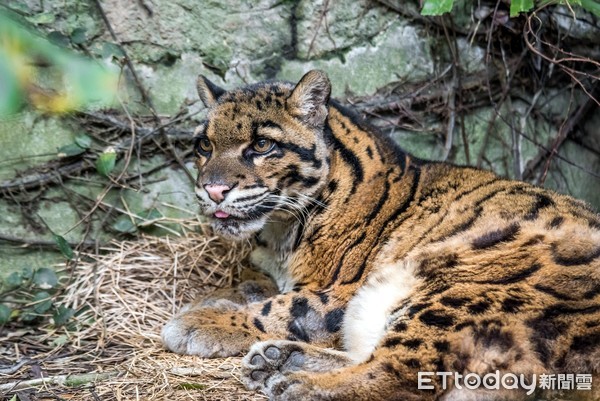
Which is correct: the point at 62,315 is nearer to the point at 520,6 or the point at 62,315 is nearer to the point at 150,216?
the point at 150,216

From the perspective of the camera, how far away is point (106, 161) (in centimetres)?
602

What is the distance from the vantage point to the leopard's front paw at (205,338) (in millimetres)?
4742

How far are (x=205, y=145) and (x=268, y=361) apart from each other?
67.8 inches

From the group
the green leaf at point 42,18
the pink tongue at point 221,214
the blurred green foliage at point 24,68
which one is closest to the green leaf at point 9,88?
the blurred green foliage at point 24,68

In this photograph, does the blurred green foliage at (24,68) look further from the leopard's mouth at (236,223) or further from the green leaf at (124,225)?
the green leaf at (124,225)

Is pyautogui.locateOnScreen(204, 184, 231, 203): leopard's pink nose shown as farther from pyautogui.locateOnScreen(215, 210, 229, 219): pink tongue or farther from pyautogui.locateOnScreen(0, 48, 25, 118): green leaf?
pyautogui.locateOnScreen(0, 48, 25, 118): green leaf

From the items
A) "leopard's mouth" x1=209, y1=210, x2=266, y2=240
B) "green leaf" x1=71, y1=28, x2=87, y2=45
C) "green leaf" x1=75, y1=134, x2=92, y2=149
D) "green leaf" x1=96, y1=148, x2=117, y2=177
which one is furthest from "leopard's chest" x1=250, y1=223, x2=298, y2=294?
"green leaf" x1=71, y1=28, x2=87, y2=45

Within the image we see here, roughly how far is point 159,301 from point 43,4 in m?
2.66

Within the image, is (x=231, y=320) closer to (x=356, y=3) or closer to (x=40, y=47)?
(x=356, y=3)

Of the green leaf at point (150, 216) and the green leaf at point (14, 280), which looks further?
the green leaf at point (150, 216)

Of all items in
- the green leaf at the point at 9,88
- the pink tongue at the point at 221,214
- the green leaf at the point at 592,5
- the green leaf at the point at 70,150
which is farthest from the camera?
the green leaf at the point at 70,150

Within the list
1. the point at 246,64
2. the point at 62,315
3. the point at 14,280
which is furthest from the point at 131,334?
the point at 246,64

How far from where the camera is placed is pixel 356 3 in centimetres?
671

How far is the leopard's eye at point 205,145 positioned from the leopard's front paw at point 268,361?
5.06 feet
